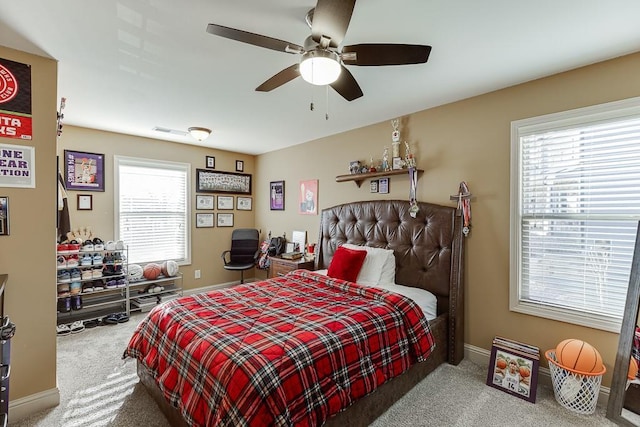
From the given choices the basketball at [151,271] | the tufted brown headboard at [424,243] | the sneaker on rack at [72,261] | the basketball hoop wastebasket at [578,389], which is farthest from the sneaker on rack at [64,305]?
the basketball hoop wastebasket at [578,389]

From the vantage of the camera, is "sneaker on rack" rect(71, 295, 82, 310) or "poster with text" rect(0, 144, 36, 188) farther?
"sneaker on rack" rect(71, 295, 82, 310)

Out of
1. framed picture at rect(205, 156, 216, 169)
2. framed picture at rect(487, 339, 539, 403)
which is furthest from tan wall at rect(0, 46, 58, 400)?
framed picture at rect(487, 339, 539, 403)

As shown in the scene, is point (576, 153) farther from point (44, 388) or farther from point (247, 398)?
point (44, 388)

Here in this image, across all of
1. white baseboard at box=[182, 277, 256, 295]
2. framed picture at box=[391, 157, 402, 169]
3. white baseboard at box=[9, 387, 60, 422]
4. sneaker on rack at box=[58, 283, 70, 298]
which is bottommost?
white baseboard at box=[9, 387, 60, 422]

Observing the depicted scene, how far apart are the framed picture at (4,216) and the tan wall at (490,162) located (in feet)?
10.2

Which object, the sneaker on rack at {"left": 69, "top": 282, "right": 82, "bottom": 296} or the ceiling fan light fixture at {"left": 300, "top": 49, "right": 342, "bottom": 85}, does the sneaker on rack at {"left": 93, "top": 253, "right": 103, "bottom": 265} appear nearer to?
the sneaker on rack at {"left": 69, "top": 282, "right": 82, "bottom": 296}

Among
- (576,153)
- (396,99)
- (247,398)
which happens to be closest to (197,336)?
(247,398)

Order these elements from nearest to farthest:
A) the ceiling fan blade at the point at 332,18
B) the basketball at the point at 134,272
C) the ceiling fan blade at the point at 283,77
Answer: the ceiling fan blade at the point at 332,18 < the ceiling fan blade at the point at 283,77 < the basketball at the point at 134,272

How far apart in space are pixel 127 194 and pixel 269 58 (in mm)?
3192

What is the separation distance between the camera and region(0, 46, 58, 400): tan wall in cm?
198

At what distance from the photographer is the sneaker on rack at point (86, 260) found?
3410mm

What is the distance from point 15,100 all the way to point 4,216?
2.54 ft

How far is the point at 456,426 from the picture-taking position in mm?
1869

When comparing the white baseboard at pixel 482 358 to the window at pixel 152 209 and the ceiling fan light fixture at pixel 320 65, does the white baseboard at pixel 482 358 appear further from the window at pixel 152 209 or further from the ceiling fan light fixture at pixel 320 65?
the window at pixel 152 209
